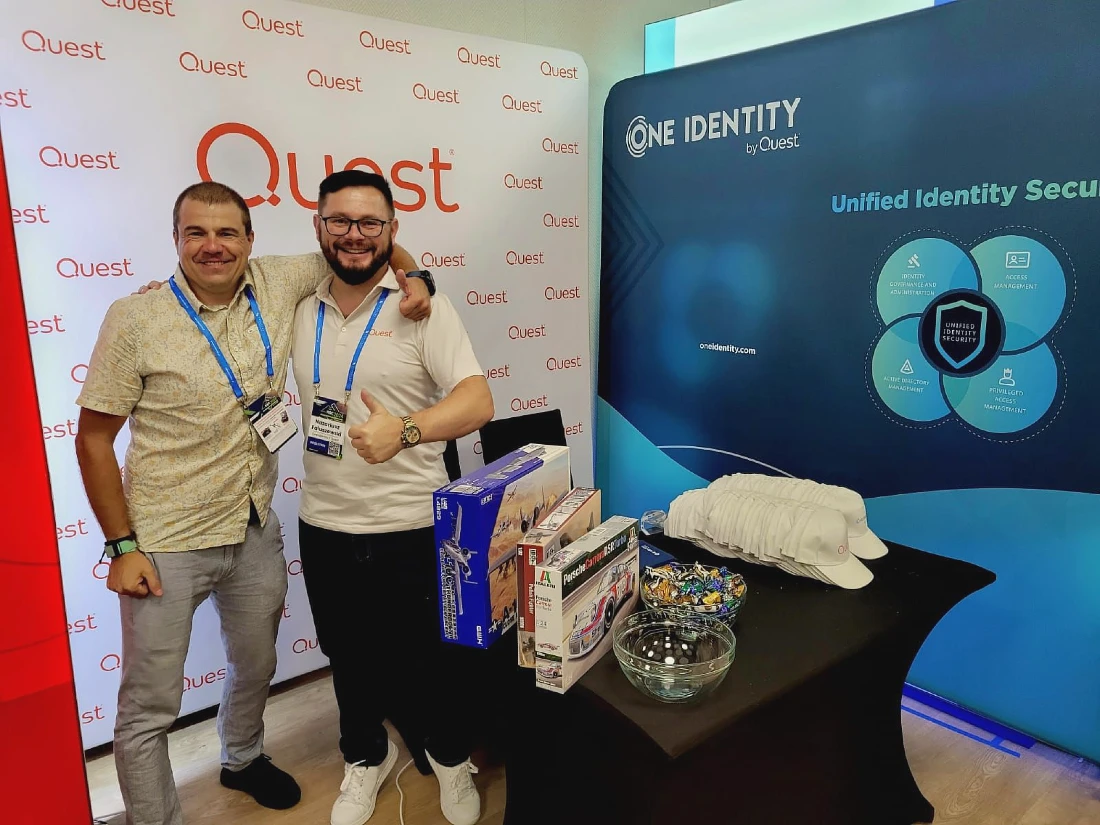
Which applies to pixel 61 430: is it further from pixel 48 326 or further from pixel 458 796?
pixel 458 796

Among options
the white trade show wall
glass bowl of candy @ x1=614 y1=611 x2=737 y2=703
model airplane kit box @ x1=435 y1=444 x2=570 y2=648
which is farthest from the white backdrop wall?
glass bowl of candy @ x1=614 y1=611 x2=737 y2=703

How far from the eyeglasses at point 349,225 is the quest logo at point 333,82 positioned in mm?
1092

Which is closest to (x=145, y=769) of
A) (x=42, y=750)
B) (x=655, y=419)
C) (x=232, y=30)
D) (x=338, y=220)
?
(x=42, y=750)

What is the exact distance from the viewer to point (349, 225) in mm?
1972

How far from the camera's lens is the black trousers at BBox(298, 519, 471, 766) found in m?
2.06

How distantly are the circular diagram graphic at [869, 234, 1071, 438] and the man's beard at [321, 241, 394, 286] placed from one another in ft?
5.97

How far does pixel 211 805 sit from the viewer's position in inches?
94.7

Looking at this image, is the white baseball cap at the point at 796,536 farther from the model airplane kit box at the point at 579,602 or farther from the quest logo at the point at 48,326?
the quest logo at the point at 48,326

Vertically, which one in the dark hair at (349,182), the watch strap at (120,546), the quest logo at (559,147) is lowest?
the watch strap at (120,546)

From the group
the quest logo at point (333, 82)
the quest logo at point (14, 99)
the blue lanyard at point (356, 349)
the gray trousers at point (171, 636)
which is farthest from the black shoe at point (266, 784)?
the quest logo at point (333, 82)

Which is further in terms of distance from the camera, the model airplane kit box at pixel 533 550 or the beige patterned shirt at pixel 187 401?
the beige patterned shirt at pixel 187 401

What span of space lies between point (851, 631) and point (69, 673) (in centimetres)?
167

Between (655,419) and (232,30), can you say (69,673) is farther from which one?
(655,419)

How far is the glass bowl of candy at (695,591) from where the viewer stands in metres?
1.69
